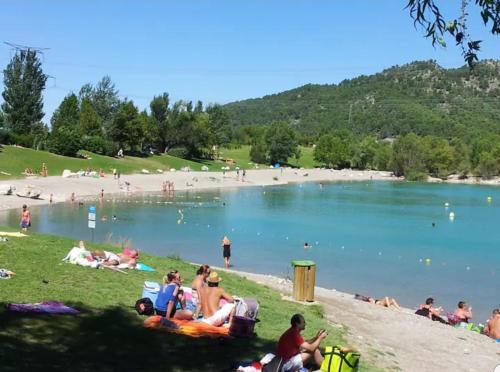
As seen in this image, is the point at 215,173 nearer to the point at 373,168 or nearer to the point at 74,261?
the point at 373,168

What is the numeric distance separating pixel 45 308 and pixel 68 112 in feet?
287

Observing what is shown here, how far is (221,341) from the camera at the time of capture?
404 inches

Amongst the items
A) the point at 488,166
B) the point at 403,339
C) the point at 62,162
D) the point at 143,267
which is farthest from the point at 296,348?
the point at 488,166

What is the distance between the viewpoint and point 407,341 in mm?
14102

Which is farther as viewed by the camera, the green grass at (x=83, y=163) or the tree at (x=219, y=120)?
the tree at (x=219, y=120)

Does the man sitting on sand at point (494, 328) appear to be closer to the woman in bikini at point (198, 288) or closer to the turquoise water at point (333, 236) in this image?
the turquoise water at point (333, 236)

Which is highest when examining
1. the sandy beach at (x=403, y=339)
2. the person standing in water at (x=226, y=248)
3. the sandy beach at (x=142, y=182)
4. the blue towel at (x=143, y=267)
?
the sandy beach at (x=142, y=182)

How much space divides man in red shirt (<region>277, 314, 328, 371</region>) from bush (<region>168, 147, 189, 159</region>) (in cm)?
9761

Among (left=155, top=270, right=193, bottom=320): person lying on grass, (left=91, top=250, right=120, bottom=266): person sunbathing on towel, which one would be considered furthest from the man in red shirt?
(left=91, top=250, right=120, bottom=266): person sunbathing on towel

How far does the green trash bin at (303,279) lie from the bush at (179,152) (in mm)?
90678

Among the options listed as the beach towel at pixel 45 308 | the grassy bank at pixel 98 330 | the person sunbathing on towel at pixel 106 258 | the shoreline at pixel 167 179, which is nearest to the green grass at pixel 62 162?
the shoreline at pixel 167 179

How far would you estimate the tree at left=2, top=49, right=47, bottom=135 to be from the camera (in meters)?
84.8

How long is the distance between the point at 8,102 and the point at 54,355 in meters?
84.3

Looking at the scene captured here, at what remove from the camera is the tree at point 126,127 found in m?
92.1
